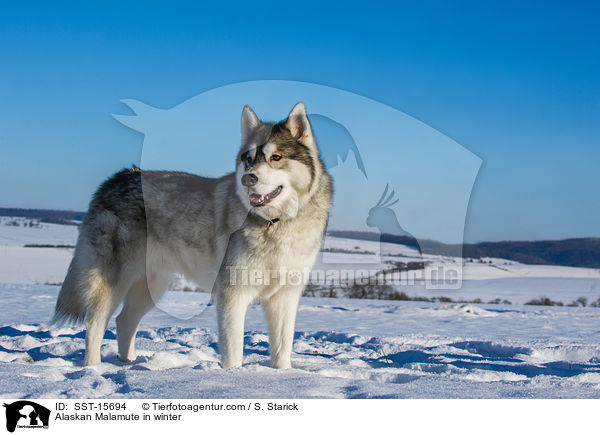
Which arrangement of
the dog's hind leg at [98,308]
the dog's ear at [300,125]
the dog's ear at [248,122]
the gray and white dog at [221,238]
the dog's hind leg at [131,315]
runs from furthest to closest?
the dog's hind leg at [131,315] → the dog's hind leg at [98,308] → the dog's ear at [248,122] → the dog's ear at [300,125] → the gray and white dog at [221,238]

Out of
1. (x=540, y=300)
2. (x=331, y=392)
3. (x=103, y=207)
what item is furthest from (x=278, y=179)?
(x=540, y=300)

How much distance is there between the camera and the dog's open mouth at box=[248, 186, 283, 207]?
3.97 m

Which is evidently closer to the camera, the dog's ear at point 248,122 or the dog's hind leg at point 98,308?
the dog's ear at point 248,122

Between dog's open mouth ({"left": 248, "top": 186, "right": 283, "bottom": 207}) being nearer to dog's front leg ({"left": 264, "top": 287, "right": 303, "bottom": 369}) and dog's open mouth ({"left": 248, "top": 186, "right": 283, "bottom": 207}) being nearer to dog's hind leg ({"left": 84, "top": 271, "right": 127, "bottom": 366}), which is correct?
dog's front leg ({"left": 264, "top": 287, "right": 303, "bottom": 369})

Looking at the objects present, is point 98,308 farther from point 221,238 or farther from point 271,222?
point 271,222

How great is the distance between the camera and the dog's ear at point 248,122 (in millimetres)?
4250

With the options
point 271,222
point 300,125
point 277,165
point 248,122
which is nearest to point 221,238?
point 271,222

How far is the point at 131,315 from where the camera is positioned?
5.09 m

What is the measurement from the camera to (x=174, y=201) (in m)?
4.84
